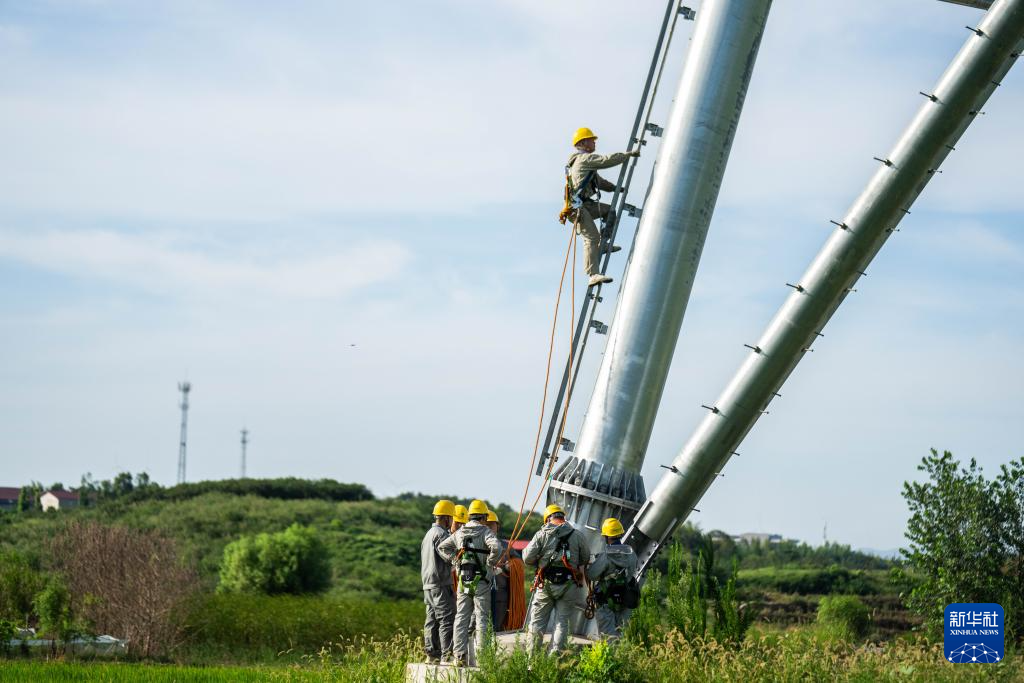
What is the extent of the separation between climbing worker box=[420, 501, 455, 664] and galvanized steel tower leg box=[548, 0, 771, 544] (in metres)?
1.75

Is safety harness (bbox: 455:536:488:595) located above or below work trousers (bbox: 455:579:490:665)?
above

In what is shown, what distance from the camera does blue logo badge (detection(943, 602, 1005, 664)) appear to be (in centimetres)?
1617

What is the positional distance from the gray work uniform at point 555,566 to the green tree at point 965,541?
8.85 metres

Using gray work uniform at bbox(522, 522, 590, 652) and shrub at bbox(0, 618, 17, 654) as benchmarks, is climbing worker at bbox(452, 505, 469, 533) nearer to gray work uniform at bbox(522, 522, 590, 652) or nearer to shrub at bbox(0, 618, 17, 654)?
gray work uniform at bbox(522, 522, 590, 652)

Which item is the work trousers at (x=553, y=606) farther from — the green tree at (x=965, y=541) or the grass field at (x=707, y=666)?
the green tree at (x=965, y=541)

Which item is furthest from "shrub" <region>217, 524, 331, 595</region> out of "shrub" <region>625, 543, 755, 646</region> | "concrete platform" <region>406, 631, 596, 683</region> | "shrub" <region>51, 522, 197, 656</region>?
"concrete platform" <region>406, 631, 596, 683</region>

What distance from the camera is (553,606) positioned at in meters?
14.8

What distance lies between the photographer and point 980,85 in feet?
48.7

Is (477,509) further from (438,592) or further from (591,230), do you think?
(591,230)

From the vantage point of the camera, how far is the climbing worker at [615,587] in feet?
51.1

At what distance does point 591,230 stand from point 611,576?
4.56 meters

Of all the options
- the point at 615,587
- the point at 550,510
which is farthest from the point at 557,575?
the point at 615,587

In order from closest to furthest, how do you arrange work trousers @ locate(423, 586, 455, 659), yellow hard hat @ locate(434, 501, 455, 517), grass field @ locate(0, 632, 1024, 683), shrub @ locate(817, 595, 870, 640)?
1. grass field @ locate(0, 632, 1024, 683)
2. work trousers @ locate(423, 586, 455, 659)
3. yellow hard hat @ locate(434, 501, 455, 517)
4. shrub @ locate(817, 595, 870, 640)

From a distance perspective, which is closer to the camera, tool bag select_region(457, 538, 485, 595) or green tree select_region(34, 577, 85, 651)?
tool bag select_region(457, 538, 485, 595)
